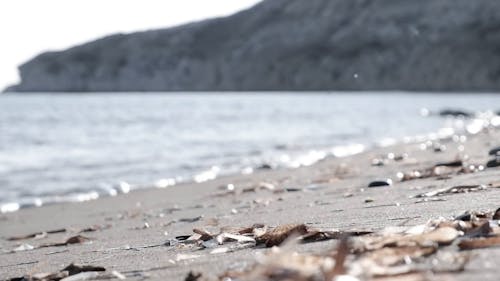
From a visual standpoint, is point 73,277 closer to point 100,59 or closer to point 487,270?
point 487,270

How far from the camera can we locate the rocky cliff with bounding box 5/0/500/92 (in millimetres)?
93625

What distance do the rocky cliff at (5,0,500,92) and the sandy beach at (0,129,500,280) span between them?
87038 mm

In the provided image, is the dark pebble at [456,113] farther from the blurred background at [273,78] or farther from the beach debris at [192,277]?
the beach debris at [192,277]

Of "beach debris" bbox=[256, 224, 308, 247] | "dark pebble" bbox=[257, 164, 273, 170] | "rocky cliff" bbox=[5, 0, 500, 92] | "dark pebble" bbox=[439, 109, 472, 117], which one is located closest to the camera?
A: "beach debris" bbox=[256, 224, 308, 247]

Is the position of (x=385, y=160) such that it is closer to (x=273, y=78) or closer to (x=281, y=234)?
(x=281, y=234)

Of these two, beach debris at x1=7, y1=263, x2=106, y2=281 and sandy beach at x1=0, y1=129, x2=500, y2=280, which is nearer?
sandy beach at x1=0, y1=129, x2=500, y2=280

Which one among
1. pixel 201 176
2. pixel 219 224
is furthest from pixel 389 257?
pixel 201 176

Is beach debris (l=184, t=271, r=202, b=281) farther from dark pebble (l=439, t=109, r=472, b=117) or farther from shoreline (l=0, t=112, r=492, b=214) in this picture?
dark pebble (l=439, t=109, r=472, b=117)

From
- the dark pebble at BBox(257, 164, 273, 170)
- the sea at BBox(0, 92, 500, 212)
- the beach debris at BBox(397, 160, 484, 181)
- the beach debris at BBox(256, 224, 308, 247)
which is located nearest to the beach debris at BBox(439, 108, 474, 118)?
the sea at BBox(0, 92, 500, 212)

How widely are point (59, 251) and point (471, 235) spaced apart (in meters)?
2.30

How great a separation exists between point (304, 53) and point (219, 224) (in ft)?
330

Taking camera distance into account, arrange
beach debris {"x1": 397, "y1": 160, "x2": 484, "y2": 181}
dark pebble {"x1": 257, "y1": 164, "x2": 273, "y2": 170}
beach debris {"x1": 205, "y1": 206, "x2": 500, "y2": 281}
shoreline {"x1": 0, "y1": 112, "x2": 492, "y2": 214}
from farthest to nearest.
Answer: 1. dark pebble {"x1": 257, "y1": 164, "x2": 273, "y2": 170}
2. shoreline {"x1": 0, "y1": 112, "x2": 492, "y2": 214}
3. beach debris {"x1": 397, "y1": 160, "x2": 484, "y2": 181}
4. beach debris {"x1": 205, "y1": 206, "x2": 500, "y2": 281}

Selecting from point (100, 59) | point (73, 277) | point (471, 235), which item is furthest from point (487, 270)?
point (100, 59)

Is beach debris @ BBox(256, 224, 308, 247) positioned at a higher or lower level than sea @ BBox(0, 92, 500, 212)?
higher
